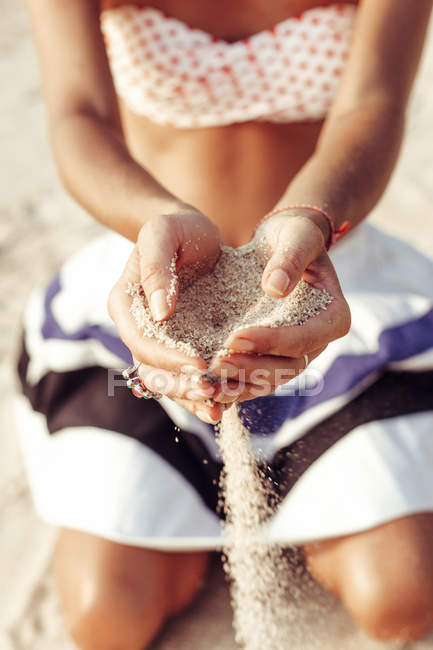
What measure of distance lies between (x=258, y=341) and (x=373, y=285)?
0.66 meters

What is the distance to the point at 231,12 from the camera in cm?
133

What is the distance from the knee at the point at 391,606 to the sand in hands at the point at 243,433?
0.14 meters

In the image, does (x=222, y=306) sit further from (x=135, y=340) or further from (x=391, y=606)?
(x=391, y=606)

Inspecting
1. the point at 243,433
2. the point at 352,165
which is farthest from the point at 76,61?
the point at 243,433

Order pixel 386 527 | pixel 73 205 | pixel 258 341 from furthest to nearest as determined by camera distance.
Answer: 1. pixel 73 205
2. pixel 386 527
3. pixel 258 341

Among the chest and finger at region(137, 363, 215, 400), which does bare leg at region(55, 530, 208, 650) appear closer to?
finger at region(137, 363, 215, 400)

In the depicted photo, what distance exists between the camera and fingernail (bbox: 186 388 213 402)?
74 cm

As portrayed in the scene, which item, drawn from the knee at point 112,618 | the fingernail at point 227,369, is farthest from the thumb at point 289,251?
the knee at point 112,618

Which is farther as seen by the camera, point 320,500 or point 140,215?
point 320,500

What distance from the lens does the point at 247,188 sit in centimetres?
137

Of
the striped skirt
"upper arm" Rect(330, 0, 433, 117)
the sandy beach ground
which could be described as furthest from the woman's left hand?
the sandy beach ground

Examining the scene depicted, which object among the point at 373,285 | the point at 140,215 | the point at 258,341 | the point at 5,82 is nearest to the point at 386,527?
the point at 373,285

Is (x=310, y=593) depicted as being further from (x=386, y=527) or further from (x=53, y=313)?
(x=53, y=313)

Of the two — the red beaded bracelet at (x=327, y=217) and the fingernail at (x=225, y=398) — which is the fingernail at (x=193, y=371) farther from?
the red beaded bracelet at (x=327, y=217)
